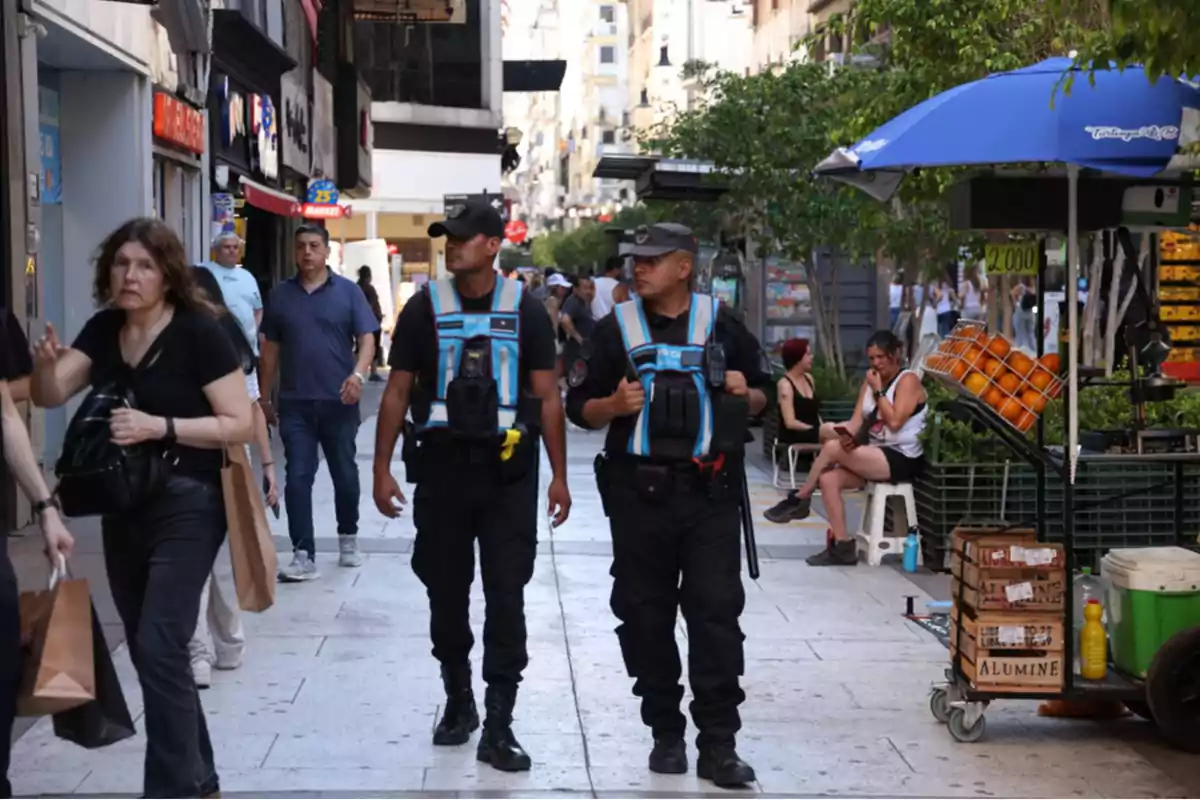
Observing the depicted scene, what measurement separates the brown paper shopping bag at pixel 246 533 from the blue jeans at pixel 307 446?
4.63m

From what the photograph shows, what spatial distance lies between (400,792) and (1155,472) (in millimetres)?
6122

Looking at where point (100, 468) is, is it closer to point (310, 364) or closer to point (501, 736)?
point (501, 736)

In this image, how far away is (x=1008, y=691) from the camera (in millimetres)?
7023

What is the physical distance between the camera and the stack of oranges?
7.33m

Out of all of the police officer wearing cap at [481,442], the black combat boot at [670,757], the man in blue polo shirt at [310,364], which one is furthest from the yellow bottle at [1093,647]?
the man in blue polo shirt at [310,364]

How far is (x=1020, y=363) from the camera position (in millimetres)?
7379

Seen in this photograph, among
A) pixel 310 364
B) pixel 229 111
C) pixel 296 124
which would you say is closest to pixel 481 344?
pixel 310 364

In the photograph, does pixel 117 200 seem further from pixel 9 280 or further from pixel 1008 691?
pixel 1008 691

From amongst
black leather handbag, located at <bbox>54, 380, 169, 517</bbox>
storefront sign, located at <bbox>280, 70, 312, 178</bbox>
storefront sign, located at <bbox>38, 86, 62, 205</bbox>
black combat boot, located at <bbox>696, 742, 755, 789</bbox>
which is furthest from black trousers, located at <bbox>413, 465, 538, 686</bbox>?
storefront sign, located at <bbox>280, 70, 312, 178</bbox>

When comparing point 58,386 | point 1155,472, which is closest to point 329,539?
point 1155,472

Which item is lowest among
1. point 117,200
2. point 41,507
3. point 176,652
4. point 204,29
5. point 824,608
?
point 824,608

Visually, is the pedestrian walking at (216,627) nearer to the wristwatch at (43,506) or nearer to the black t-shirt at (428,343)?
the black t-shirt at (428,343)

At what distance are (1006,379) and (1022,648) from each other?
40.4 inches

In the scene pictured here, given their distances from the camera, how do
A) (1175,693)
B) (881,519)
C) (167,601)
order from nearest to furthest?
(167,601)
(1175,693)
(881,519)
